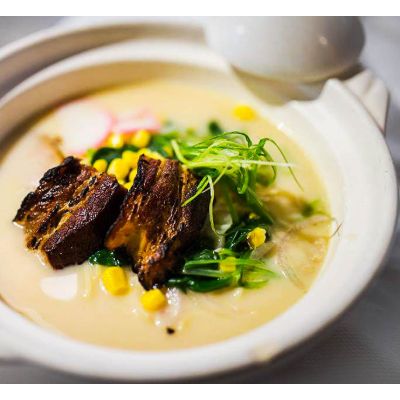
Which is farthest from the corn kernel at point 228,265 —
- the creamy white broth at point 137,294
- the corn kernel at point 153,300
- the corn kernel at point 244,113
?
the corn kernel at point 244,113

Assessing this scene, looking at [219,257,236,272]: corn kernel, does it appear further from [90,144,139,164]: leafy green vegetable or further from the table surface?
[90,144,139,164]: leafy green vegetable

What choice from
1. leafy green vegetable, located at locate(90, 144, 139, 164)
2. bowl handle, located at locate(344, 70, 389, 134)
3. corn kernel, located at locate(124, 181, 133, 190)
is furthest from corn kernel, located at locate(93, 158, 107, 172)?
bowl handle, located at locate(344, 70, 389, 134)

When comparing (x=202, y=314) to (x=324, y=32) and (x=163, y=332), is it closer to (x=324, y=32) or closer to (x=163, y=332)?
(x=163, y=332)

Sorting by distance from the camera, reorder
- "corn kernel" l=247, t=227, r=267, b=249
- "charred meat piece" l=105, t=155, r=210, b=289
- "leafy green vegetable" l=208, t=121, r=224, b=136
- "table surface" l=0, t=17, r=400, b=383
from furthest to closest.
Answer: "leafy green vegetable" l=208, t=121, r=224, b=136, "corn kernel" l=247, t=227, r=267, b=249, "charred meat piece" l=105, t=155, r=210, b=289, "table surface" l=0, t=17, r=400, b=383

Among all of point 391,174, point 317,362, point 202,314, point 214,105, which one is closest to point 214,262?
point 202,314

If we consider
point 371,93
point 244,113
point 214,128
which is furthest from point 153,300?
point 371,93

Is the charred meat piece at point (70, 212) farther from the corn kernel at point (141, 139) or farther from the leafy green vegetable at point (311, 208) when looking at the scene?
the leafy green vegetable at point (311, 208)

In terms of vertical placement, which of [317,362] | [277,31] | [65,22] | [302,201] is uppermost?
[65,22]
